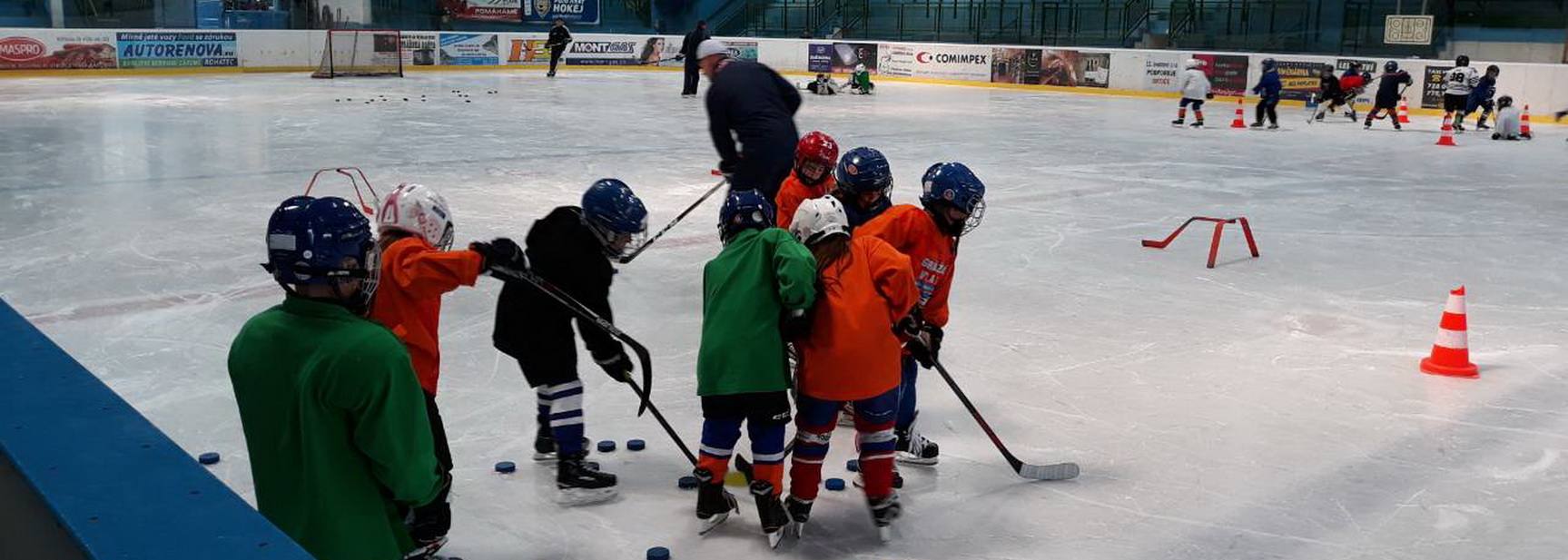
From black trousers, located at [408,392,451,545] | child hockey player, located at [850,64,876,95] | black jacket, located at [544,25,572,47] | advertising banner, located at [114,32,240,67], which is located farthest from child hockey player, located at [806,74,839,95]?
black trousers, located at [408,392,451,545]

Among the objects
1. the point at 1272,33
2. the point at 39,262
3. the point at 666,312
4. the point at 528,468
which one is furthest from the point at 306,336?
the point at 1272,33

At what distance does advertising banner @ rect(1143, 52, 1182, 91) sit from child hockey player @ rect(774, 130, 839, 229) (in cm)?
2124

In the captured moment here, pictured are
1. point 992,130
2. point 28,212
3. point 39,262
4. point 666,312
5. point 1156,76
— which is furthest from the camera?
point 1156,76

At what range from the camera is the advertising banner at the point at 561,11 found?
119 ft

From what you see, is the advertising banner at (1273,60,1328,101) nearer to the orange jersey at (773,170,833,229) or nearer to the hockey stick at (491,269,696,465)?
the orange jersey at (773,170,833,229)

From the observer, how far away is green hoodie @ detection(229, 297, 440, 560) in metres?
2.19

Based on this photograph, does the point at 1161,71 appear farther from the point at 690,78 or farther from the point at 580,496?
the point at 580,496

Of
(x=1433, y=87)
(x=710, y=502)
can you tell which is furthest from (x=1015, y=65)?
(x=710, y=502)

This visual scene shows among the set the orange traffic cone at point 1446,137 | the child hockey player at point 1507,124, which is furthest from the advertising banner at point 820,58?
the child hockey player at point 1507,124

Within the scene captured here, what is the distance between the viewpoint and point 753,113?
6.89 metres

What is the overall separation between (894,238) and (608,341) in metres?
1.04

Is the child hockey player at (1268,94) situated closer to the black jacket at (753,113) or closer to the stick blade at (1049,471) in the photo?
the black jacket at (753,113)

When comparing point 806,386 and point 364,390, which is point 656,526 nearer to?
point 806,386

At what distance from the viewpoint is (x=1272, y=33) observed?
2767 centimetres
